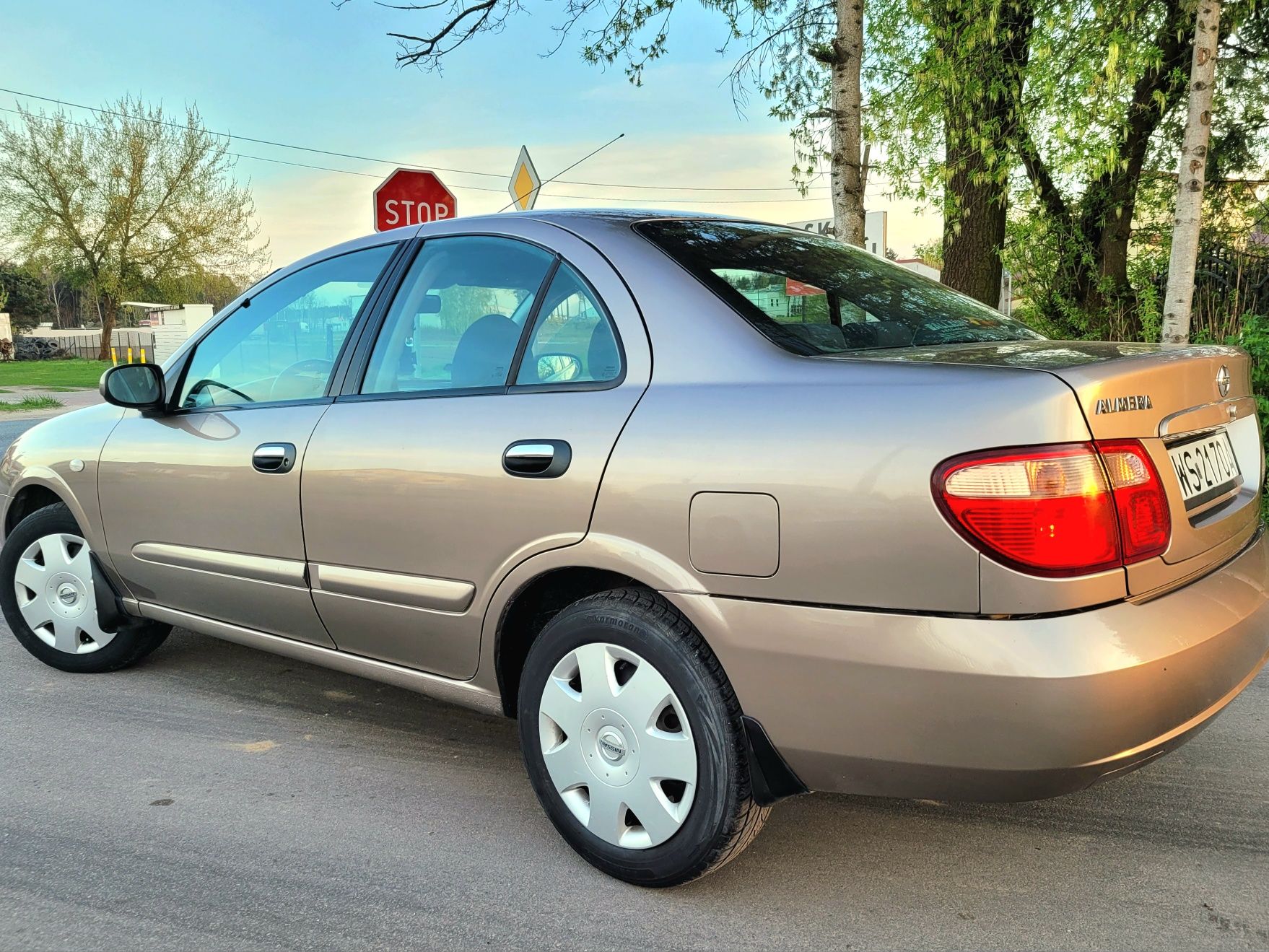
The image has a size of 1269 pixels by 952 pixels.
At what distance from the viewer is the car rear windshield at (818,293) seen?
2.47 metres

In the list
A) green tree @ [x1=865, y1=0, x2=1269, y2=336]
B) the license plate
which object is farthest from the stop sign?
the license plate

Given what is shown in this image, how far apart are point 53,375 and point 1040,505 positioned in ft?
117

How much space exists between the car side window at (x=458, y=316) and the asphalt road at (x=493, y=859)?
3.96 feet

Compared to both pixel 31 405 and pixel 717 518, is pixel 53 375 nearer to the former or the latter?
pixel 31 405

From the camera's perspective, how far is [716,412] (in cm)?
225

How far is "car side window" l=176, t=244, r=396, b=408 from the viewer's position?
3.27m

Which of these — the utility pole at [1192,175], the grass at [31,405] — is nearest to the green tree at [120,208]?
the grass at [31,405]

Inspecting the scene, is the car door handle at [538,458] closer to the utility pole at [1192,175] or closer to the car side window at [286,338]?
the car side window at [286,338]

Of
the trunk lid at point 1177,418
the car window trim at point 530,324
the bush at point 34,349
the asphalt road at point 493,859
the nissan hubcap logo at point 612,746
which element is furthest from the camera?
the bush at point 34,349

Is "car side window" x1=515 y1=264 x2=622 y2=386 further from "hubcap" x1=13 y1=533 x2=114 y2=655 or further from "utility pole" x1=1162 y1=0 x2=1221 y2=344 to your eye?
"utility pole" x1=1162 y1=0 x2=1221 y2=344

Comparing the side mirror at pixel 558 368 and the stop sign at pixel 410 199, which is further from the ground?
the stop sign at pixel 410 199

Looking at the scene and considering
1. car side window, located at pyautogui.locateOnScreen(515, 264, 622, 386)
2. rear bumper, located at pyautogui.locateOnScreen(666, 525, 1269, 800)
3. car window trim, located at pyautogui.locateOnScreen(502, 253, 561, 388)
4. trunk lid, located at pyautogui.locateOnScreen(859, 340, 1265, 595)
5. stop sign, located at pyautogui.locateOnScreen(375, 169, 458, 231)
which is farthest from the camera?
stop sign, located at pyautogui.locateOnScreen(375, 169, 458, 231)

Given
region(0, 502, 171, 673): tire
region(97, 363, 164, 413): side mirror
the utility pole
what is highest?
the utility pole

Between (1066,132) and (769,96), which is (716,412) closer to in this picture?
(1066,132)
